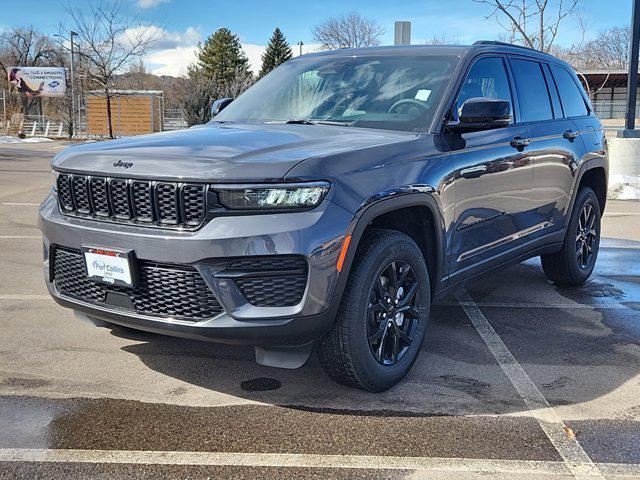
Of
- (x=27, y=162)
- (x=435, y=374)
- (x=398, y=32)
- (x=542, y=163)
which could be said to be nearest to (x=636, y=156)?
(x=398, y=32)

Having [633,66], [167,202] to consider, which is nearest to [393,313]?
→ [167,202]

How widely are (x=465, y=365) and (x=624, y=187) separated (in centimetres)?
997

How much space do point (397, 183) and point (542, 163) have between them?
1.95m

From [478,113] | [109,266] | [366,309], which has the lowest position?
[366,309]

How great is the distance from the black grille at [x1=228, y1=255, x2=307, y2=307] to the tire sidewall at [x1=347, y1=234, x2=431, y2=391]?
361 millimetres

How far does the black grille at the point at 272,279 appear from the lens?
9.76 feet

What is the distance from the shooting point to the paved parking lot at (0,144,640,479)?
9.39ft

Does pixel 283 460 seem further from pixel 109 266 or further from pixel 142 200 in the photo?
pixel 142 200

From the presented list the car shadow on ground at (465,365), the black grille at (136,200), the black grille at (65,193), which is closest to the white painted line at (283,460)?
the car shadow on ground at (465,365)

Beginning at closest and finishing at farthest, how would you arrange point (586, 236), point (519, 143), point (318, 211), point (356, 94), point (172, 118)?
point (318, 211) → point (356, 94) → point (519, 143) → point (586, 236) → point (172, 118)

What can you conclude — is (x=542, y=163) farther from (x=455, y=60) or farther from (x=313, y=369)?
(x=313, y=369)

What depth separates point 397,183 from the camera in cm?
343

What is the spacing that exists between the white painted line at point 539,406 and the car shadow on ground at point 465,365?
51 mm

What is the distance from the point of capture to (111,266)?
126 inches
